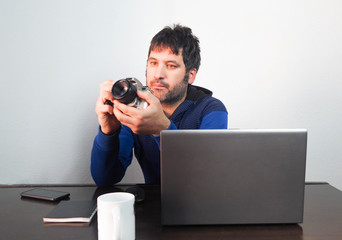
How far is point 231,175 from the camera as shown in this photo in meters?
0.72

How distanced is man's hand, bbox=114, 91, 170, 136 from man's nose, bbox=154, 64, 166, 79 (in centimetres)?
56

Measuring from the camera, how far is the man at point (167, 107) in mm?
1226

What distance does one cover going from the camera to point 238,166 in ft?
2.34

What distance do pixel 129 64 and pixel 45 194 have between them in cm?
94

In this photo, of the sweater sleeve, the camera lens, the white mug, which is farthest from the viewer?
the sweater sleeve

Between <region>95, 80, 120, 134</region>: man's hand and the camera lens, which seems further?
<region>95, 80, 120, 134</region>: man's hand

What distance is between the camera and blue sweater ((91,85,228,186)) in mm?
1208

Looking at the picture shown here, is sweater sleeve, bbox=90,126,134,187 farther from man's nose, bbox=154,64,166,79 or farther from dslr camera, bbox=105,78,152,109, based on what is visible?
man's nose, bbox=154,64,166,79

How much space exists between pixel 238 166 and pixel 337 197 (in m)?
0.46

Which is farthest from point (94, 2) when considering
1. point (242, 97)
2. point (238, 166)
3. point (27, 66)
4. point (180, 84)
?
point (238, 166)

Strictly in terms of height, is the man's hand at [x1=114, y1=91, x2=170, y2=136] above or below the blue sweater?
above

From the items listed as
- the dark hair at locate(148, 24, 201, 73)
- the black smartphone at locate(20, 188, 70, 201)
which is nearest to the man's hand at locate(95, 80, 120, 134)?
the black smartphone at locate(20, 188, 70, 201)

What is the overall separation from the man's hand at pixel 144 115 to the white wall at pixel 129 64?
82 centimetres

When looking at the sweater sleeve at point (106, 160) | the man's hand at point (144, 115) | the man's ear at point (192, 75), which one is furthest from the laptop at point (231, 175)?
the man's ear at point (192, 75)
